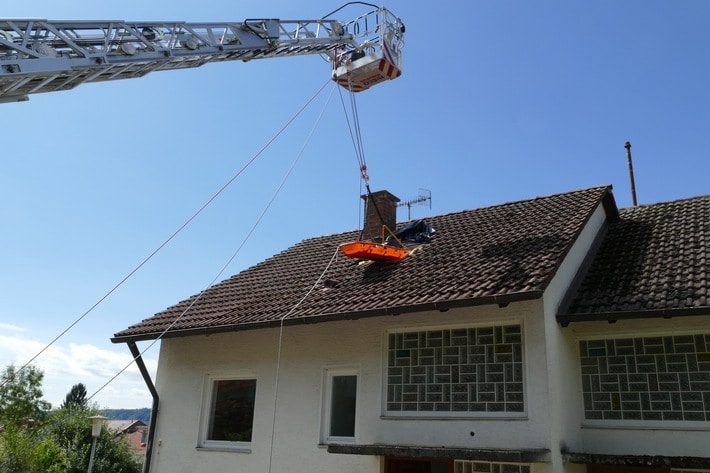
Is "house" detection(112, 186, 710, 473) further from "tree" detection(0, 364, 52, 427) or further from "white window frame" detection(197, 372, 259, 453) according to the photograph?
"tree" detection(0, 364, 52, 427)

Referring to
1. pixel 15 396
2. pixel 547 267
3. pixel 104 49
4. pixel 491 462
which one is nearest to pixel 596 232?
pixel 547 267

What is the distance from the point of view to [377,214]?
1298 cm

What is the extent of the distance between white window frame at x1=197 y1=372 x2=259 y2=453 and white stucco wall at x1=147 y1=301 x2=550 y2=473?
83mm

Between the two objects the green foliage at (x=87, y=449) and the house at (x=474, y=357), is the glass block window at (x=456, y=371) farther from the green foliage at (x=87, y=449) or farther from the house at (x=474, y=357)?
the green foliage at (x=87, y=449)

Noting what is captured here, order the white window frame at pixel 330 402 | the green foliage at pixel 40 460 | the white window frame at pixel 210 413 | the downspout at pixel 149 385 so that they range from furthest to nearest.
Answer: the green foliage at pixel 40 460
the downspout at pixel 149 385
the white window frame at pixel 210 413
the white window frame at pixel 330 402

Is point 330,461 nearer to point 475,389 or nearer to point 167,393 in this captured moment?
point 475,389

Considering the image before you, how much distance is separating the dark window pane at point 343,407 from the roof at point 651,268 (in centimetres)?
368

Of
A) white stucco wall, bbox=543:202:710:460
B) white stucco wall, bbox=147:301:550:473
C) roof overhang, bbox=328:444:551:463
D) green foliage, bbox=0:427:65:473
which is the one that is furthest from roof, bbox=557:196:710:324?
green foliage, bbox=0:427:65:473

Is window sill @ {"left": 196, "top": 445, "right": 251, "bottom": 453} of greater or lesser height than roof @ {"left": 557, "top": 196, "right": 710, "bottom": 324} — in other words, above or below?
A: below

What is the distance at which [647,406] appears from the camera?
8422 mm

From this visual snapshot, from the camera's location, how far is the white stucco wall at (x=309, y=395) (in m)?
8.29

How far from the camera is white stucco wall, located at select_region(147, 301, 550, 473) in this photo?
8.29 meters

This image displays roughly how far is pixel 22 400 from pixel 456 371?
139ft

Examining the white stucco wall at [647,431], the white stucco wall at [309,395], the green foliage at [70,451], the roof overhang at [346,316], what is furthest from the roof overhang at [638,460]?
the green foliage at [70,451]
